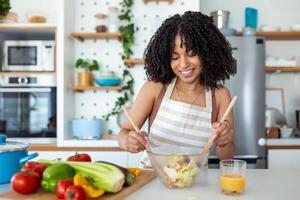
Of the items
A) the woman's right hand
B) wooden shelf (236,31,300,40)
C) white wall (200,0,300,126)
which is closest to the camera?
the woman's right hand

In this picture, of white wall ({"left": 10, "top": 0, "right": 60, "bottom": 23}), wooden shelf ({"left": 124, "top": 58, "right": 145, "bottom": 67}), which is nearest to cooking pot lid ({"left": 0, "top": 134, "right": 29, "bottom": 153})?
wooden shelf ({"left": 124, "top": 58, "right": 145, "bottom": 67})

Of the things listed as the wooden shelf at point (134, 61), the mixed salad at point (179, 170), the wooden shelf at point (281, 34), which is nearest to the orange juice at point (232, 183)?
the mixed salad at point (179, 170)

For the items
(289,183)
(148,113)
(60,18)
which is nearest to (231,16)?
(60,18)

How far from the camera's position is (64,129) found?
9.75 ft

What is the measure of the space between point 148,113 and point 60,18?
1577 millimetres

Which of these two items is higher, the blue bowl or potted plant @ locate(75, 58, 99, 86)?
potted plant @ locate(75, 58, 99, 86)

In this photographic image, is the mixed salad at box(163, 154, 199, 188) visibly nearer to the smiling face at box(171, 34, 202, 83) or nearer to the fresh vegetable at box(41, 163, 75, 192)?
the fresh vegetable at box(41, 163, 75, 192)

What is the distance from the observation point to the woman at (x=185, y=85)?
4.90 feet

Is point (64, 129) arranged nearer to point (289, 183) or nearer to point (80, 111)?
point (80, 111)

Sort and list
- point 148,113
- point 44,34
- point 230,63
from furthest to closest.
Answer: point 44,34 → point 148,113 → point 230,63

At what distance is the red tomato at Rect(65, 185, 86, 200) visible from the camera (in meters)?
0.96

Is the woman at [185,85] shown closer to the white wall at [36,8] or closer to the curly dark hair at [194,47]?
the curly dark hair at [194,47]

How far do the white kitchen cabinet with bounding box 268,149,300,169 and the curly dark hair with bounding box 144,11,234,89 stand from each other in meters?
1.50

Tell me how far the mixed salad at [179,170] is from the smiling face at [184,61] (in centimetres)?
44
